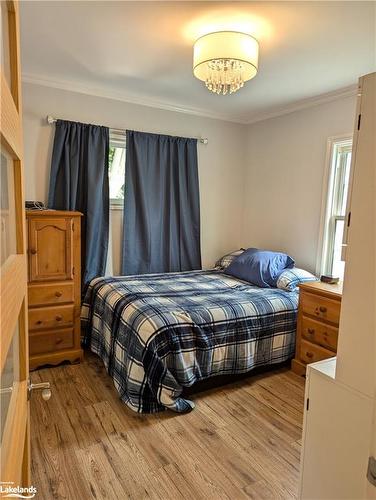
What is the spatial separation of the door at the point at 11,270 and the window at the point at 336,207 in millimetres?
3060

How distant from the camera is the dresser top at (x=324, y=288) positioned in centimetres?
254

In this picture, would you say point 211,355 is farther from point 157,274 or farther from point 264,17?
point 264,17

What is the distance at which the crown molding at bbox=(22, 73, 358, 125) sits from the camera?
3.06 m

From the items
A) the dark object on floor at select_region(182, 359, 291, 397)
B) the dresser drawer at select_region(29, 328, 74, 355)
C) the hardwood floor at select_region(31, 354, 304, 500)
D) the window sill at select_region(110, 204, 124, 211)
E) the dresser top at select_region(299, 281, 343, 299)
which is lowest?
the hardwood floor at select_region(31, 354, 304, 500)

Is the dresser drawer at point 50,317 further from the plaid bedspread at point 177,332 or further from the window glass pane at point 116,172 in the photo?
the window glass pane at point 116,172

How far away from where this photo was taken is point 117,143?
11.5ft

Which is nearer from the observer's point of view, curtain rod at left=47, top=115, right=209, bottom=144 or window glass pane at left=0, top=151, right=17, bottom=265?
window glass pane at left=0, top=151, right=17, bottom=265

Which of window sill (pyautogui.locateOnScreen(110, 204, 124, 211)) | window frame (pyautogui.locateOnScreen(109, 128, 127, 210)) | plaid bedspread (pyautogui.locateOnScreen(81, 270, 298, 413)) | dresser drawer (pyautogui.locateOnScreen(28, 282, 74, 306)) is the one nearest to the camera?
plaid bedspread (pyautogui.locateOnScreen(81, 270, 298, 413))

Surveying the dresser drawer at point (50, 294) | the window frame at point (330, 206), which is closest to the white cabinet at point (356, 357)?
the dresser drawer at point (50, 294)

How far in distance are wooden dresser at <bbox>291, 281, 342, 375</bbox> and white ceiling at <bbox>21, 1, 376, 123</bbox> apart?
1.74 meters

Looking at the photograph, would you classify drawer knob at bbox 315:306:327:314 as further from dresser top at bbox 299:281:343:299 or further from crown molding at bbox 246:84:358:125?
crown molding at bbox 246:84:358:125

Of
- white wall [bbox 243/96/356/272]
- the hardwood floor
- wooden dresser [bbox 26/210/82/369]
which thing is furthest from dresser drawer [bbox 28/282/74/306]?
white wall [bbox 243/96/356/272]

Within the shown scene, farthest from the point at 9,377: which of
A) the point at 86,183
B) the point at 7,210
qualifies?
the point at 86,183

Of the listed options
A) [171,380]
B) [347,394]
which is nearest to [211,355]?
[171,380]
